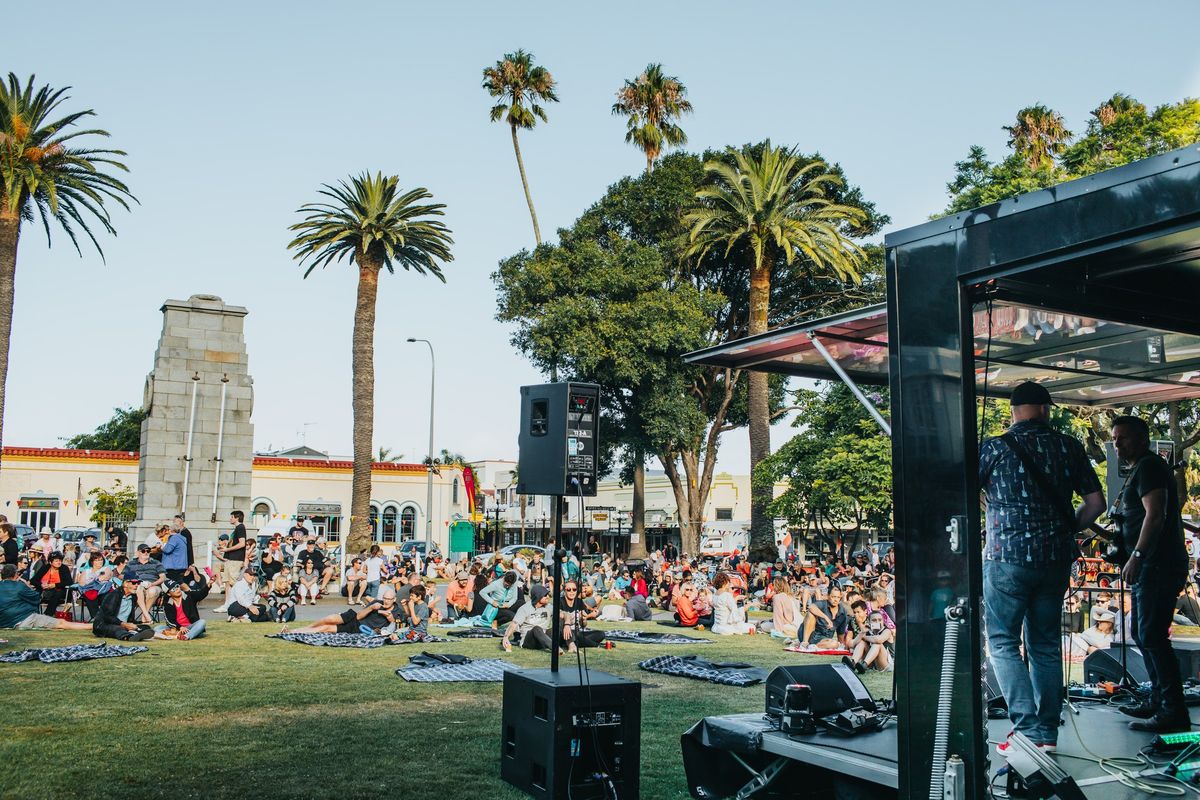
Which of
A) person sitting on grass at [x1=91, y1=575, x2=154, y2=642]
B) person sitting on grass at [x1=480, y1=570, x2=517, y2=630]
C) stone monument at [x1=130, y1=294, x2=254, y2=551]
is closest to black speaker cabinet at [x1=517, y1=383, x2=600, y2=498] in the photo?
person sitting on grass at [x1=91, y1=575, x2=154, y2=642]

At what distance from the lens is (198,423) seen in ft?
86.4

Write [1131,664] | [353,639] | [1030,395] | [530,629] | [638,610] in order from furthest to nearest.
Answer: [638,610]
[353,639]
[530,629]
[1131,664]
[1030,395]

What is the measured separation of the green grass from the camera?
584 centimetres

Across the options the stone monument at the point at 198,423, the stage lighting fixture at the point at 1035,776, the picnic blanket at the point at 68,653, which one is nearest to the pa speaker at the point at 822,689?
the stage lighting fixture at the point at 1035,776

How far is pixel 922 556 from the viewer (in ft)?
13.3

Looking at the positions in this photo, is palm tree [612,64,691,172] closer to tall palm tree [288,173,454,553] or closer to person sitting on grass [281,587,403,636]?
tall palm tree [288,173,454,553]

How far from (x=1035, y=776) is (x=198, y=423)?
84.5 feet

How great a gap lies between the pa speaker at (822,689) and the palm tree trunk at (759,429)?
23.0m

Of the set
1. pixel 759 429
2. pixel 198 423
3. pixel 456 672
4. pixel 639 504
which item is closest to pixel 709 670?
pixel 456 672

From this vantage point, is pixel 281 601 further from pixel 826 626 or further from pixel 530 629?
pixel 826 626

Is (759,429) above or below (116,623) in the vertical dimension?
above

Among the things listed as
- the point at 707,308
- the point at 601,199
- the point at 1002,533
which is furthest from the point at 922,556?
the point at 601,199

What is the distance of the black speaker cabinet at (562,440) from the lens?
6.68 metres

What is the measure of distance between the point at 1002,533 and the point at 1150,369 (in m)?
2.98
